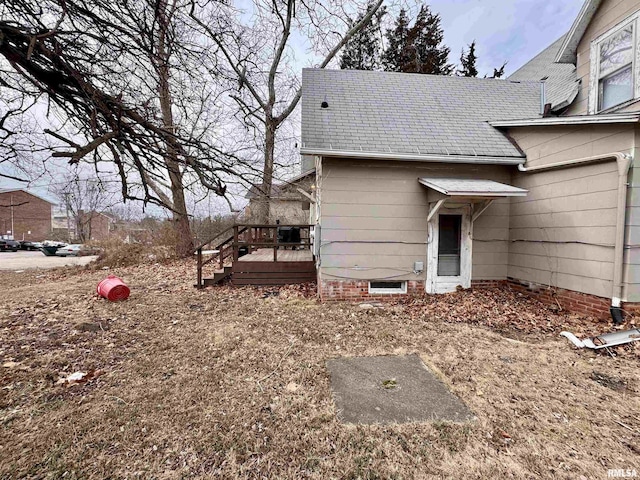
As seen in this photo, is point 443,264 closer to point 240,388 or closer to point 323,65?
point 240,388

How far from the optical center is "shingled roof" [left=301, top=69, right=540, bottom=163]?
6027mm

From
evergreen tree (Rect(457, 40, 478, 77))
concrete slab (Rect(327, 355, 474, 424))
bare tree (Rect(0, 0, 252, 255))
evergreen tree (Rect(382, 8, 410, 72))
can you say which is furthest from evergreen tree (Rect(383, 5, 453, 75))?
concrete slab (Rect(327, 355, 474, 424))

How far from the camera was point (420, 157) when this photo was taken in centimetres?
590

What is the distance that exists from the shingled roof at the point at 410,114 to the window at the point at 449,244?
1341 millimetres

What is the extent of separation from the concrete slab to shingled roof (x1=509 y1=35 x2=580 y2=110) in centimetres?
719

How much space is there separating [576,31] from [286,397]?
28.8 ft

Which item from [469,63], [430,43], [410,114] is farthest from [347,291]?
[469,63]

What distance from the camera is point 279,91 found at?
1291 centimetres

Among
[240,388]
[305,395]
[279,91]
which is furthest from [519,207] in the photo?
[279,91]

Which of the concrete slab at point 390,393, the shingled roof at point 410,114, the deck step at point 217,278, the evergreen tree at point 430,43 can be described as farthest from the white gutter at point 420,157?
the evergreen tree at point 430,43

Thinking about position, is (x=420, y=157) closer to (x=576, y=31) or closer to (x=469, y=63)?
(x=576, y=31)

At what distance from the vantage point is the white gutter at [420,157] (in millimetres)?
5695

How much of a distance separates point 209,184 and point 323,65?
12857 millimetres

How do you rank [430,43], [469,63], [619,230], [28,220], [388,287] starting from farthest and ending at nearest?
[28,220]
[469,63]
[430,43]
[388,287]
[619,230]
